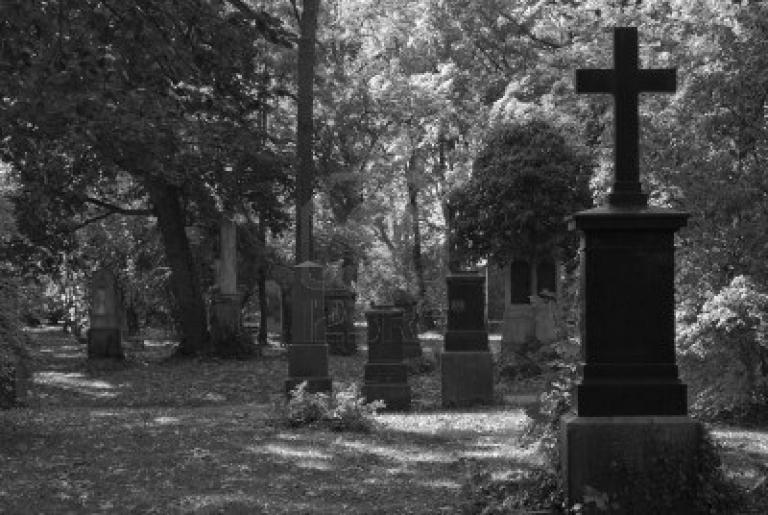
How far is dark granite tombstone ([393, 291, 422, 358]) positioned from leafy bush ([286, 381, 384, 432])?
892 centimetres

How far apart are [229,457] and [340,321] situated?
1900 cm

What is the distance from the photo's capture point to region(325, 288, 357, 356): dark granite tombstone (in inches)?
1188

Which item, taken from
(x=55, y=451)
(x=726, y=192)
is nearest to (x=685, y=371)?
(x=726, y=192)

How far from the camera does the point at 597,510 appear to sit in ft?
24.8

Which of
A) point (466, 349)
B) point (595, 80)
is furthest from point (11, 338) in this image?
point (466, 349)

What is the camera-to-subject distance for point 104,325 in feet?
87.9

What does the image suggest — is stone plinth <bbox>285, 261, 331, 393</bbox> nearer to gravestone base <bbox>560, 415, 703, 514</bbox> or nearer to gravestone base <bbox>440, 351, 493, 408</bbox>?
gravestone base <bbox>440, 351, 493, 408</bbox>

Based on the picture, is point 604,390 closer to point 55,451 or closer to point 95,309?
point 55,451

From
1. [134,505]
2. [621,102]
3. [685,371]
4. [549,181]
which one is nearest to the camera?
[621,102]

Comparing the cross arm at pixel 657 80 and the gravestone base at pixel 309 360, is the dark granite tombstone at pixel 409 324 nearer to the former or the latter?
the gravestone base at pixel 309 360

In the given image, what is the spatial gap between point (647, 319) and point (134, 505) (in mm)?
3901

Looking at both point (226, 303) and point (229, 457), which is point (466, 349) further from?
point (226, 303)

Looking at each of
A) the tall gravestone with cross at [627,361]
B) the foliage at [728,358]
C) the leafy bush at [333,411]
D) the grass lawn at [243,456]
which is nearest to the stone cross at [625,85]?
the tall gravestone with cross at [627,361]

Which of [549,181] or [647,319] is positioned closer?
[647,319]
